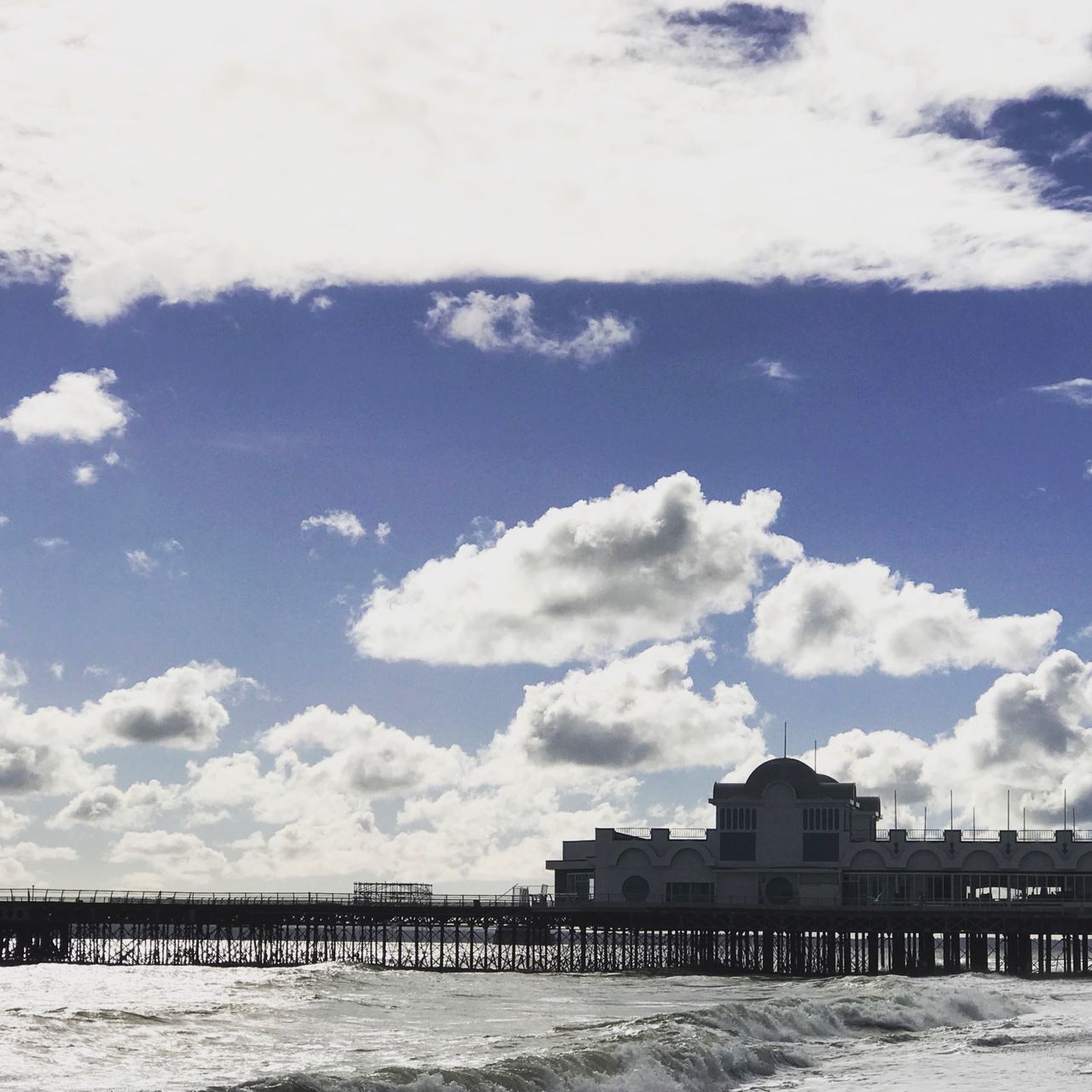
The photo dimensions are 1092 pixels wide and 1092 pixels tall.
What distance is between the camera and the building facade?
87688 mm

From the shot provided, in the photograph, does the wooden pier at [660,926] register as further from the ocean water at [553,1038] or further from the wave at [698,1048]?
the wave at [698,1048]

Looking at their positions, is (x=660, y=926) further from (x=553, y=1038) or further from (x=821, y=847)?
(x=553, y=1038)

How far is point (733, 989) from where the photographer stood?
67688 mm

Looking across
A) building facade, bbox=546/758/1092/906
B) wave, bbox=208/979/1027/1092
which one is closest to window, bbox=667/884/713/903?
building facade, bbox=546/758/1092/906

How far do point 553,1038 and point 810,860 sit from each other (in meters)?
48.5

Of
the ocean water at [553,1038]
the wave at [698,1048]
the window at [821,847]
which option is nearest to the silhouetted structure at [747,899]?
the window at [821,847]

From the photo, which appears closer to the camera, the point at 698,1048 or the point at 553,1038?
the point at 698,1048

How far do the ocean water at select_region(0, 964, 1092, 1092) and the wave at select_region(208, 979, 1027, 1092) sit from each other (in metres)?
0.07

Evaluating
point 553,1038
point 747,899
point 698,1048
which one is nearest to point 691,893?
point 747,899

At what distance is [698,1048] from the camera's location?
127 ft

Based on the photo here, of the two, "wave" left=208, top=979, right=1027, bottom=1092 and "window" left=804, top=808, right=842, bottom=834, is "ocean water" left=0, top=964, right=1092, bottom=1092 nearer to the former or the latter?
"wave" left=208, top=979, right=1027, bottom=1092

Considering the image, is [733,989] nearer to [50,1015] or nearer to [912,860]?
[912,860]

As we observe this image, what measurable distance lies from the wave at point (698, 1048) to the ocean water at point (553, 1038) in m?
0.07

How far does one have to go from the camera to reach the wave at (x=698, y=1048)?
3234 cm
